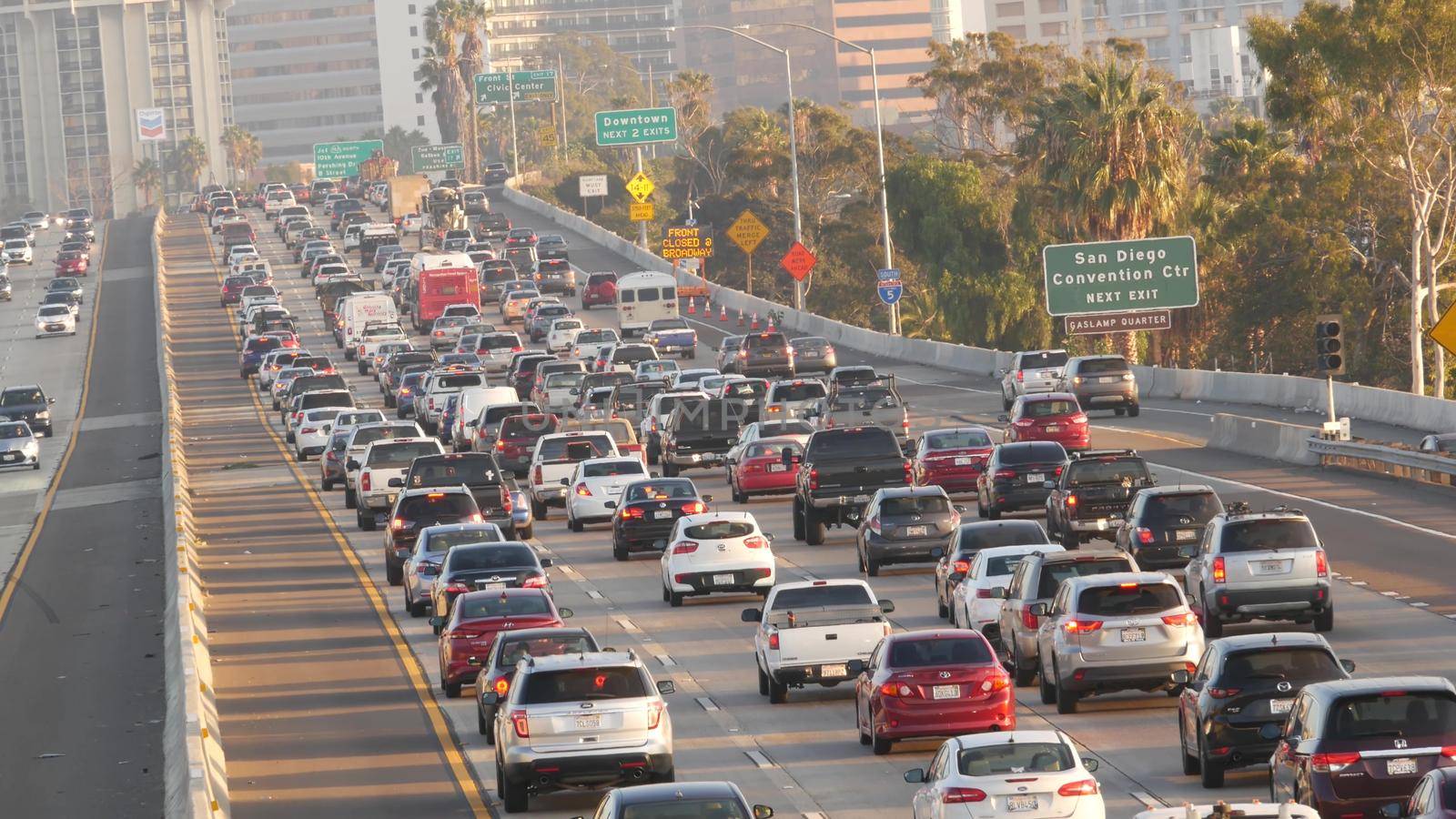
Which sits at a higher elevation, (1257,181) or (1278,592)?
(1257,181)

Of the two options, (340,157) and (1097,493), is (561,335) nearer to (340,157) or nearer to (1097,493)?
(1097,493)

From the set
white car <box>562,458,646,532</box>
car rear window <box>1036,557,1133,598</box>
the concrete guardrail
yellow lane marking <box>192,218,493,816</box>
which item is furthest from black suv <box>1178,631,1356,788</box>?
white car <box>562,458,646,532</box>

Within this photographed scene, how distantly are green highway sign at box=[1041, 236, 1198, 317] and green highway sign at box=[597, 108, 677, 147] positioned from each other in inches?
2929

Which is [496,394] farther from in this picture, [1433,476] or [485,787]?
[485,787]

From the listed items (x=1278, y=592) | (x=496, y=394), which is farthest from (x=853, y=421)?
(x=1278, y=592)

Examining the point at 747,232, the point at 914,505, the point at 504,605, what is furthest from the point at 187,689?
the point at 747,232

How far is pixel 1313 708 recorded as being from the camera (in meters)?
15.8

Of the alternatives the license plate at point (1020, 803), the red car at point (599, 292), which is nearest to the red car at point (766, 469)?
the license plate at point (1020, 803)

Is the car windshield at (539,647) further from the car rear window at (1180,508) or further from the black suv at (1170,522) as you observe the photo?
the car rear window at (1180,508)

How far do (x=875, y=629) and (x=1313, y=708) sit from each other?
30.8 ft

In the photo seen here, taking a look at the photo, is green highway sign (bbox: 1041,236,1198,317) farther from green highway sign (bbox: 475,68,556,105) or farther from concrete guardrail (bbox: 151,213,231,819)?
green highway sign (bbox: 475,68,556,105)

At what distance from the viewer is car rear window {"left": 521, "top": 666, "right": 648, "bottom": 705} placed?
19.8 m

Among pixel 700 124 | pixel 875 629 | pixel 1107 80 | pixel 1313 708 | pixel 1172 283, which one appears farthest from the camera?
pixel 700 124

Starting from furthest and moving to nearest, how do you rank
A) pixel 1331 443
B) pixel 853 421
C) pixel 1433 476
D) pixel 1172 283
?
pixel 1172 283
pixel 853 421
pixel 1331 443
pixel 1433 476
